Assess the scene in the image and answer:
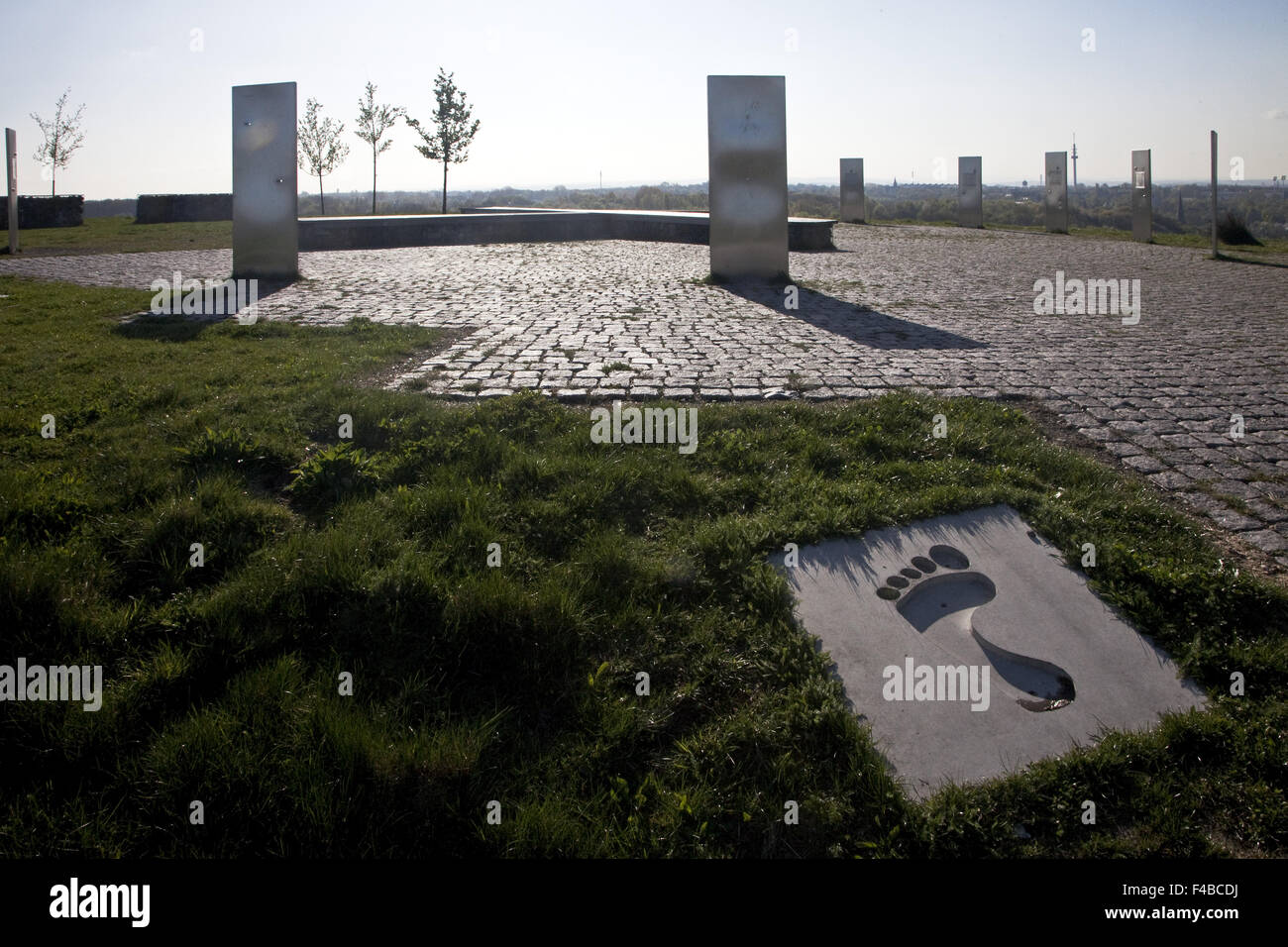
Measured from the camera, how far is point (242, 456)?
5086mm

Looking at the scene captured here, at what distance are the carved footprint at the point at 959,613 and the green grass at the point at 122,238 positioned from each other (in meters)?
19.6

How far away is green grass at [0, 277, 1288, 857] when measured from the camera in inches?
105

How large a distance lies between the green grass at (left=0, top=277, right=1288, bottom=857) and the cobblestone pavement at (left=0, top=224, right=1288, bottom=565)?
85cm

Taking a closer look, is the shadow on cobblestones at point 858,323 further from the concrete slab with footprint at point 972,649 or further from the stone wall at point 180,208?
the stone wall at point 180,208

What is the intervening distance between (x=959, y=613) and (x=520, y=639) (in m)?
1.84

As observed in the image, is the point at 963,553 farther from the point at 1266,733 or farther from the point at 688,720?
the point at 688,720

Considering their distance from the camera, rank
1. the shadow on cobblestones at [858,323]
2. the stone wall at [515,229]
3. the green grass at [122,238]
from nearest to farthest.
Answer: the shadow on cobblestones at [858,323], the green grass at [122,238], the stone wall at [515,229]

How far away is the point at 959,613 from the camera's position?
3.75 metres

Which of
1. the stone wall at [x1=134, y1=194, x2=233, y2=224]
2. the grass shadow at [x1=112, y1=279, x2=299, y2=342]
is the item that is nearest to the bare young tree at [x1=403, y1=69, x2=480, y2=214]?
the stone wall at [x1=134, y1=194, x2=233, y2=224]

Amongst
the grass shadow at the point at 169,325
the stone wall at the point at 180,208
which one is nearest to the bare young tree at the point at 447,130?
the stone wall at the point at 180,208

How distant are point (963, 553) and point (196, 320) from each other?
28.5ft

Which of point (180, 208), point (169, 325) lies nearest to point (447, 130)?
point (180, 208)

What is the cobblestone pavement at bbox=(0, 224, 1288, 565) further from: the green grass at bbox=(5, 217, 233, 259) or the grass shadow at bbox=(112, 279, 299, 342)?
the green grass at bbox=(5, 217, 233, 259)

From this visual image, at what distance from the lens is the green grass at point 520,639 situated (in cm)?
266
